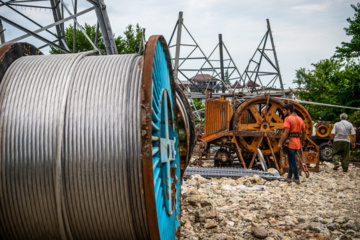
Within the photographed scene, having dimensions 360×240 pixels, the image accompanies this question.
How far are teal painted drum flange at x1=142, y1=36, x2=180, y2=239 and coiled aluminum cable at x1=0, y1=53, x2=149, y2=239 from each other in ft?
0.53

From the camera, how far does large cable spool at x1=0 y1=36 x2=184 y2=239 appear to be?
2.50 metres

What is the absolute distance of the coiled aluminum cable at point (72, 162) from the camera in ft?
8.20

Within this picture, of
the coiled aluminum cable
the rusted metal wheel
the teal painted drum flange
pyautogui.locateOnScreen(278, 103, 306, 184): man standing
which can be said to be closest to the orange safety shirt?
pyautogui.locateOnScreen(278, 103, 306, 184): man standing

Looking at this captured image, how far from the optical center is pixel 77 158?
251 cm

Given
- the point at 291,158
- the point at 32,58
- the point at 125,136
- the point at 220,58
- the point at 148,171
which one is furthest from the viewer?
the point at 220,58

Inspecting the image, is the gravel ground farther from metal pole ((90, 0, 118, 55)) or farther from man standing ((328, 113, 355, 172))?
metal pole ((90, 0, 118, 55))

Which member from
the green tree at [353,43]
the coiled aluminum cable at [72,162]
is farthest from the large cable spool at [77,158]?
the green tree at [353,43]

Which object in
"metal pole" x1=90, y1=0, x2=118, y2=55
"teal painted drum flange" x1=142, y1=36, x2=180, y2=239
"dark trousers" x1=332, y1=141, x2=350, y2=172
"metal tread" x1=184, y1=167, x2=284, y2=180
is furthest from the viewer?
"dark trousers" x1=332, y1=141, x2=350, y2=172

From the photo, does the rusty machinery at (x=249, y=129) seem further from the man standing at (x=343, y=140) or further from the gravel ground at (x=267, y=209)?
the gravel ground at (x=267, y=209)

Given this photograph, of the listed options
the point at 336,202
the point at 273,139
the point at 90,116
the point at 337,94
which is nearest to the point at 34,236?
the point at 90,116

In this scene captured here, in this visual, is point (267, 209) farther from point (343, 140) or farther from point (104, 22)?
point (343, 140)

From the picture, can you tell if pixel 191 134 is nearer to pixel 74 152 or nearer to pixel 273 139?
pixel 74 152

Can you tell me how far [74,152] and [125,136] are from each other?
1.27 feet

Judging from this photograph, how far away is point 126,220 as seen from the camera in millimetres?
2584
